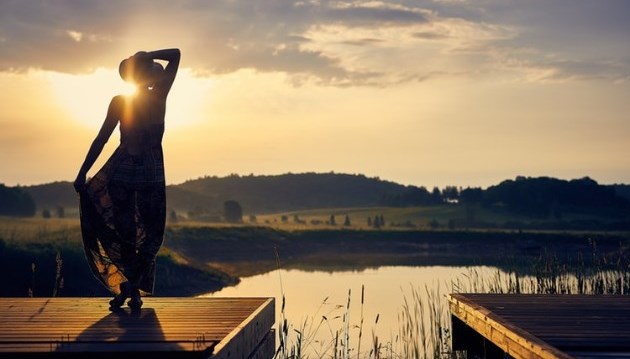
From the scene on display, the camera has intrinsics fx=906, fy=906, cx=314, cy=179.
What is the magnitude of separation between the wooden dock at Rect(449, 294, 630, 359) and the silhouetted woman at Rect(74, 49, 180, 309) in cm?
303

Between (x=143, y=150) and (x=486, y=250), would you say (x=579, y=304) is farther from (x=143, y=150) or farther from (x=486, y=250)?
(x=486, y=250)

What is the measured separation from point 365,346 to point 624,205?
278ft

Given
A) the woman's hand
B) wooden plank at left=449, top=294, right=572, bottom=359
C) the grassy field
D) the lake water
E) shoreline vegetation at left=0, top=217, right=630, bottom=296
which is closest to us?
wooden plank at left=449, top=294, right=572, bottom=359

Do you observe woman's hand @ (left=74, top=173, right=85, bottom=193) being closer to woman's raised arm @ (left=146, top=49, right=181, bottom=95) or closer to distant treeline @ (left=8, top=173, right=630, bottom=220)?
woman's raised arm @ (left=146, top=49, right=181, bottom=95)

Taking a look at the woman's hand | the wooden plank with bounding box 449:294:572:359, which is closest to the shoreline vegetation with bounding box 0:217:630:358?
the wooden plank with bounding box 449:294:572:359

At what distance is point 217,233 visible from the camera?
4941 centimetres

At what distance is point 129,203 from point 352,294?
17524 millimetres

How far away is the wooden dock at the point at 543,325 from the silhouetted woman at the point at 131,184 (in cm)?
303

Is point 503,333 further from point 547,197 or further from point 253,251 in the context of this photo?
point 547,197

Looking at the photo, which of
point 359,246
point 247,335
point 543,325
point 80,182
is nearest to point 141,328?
point 247,335

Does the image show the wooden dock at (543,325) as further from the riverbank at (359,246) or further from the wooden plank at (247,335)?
the riverbank at (359,246)

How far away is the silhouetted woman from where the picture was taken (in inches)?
305

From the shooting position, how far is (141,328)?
21.6 ft

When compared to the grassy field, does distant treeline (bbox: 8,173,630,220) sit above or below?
above
